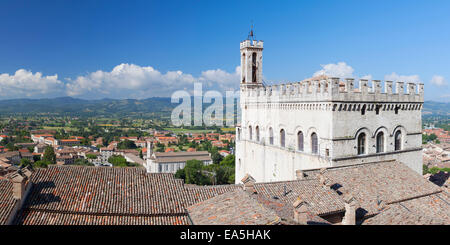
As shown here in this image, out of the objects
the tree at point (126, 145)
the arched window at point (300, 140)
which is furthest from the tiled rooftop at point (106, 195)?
the tree at point (126, 145)

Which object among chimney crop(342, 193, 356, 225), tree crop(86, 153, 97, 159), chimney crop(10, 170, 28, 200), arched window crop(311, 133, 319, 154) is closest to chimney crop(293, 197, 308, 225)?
chimney crop(342, 193, 356, 225)

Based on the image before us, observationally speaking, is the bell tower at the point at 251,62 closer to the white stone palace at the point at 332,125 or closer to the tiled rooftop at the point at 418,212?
the white stone palace at the point at 332,125

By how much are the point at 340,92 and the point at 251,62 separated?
9615 millimetres

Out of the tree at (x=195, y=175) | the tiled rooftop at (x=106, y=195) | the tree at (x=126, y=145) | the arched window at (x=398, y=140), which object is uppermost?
the arched window at (x=398, y=140)

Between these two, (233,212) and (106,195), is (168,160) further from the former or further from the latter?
(233,212)

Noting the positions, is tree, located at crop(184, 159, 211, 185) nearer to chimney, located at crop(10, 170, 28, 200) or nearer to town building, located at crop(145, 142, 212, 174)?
town building, located at crop(145, 142, 212, 174)

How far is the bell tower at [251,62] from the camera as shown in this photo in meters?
26.0

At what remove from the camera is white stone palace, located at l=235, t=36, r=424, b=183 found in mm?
18078

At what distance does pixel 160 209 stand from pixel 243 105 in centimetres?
1414

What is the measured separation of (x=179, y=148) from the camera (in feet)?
414

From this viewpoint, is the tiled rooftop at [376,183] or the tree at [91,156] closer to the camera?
the tiled rooftop at [376,183]
